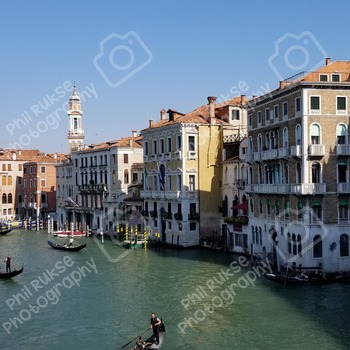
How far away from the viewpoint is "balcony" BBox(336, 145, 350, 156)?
21.5 meters

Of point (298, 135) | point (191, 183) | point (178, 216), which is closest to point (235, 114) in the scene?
point (191, 183)

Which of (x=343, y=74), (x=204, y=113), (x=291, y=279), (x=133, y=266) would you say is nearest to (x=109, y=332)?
(x=291, y=279)

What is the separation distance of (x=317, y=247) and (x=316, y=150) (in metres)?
3.62

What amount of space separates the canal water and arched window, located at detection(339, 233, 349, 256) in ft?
6.35

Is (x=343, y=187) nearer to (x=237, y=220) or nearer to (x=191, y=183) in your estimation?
(x=237, y=220)

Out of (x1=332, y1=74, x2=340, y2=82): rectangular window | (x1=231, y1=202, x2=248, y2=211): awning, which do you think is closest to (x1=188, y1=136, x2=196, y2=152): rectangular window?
(x1=231, y1=202, x2=248, y2=211): awning

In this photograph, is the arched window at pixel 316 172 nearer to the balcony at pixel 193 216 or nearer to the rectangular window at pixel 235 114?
the balcony at pixel 193 216

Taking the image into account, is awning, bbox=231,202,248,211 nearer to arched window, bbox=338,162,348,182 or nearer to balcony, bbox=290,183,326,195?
balcony, bbox=290,183,326,195

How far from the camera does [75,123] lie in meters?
55.2

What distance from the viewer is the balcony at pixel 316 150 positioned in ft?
70.0

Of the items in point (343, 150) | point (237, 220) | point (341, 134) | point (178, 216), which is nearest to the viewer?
point (343, 150)

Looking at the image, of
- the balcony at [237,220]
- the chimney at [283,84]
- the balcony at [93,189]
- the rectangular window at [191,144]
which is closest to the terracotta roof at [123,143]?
the balcony at [93,189]

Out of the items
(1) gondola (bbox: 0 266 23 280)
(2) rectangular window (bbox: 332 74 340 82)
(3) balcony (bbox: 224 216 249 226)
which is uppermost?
(2) rectangular window (bbox: 332 74 340 82)

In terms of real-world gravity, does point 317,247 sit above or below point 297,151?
below
